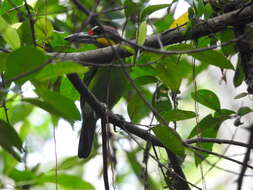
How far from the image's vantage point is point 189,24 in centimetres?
195

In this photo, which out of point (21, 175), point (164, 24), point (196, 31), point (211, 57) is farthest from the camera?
point (164, 24)

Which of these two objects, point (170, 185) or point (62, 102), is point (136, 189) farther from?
point (62, 102)

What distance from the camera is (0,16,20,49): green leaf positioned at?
1637 mm

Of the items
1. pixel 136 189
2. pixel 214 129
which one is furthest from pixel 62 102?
pixel 136 189

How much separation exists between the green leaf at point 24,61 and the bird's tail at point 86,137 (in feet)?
6.45

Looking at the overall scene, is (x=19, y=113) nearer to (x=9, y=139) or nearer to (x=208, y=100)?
(x=208, y=100)

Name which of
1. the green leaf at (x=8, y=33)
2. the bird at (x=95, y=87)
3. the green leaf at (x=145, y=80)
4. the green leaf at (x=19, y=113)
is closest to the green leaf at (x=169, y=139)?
the green leaf at (x=145, y=80)

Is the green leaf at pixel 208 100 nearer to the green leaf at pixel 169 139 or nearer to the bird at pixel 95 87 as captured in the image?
the green leaf at pixel 169 139

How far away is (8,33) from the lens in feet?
5.41

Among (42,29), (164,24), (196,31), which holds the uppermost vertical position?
(164,24)

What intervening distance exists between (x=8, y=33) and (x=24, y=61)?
37cm

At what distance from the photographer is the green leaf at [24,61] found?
1.30m

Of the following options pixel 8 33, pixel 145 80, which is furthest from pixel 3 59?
pixel 145 80

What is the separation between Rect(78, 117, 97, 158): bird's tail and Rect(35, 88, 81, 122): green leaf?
1929 millimetres
